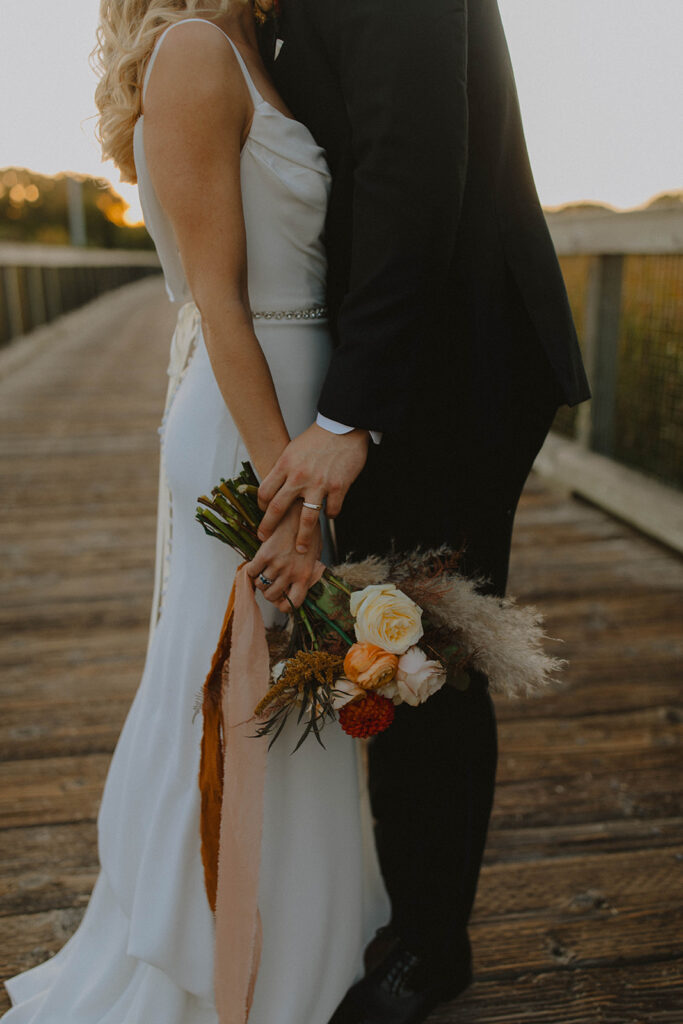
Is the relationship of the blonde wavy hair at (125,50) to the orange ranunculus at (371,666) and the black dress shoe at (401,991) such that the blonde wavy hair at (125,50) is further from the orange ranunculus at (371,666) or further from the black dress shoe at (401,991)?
the black dress shoe at (401,991)

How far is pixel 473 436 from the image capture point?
1223mm

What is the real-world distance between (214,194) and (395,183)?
0.23m

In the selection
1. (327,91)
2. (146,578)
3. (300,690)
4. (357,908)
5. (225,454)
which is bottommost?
(146,578)

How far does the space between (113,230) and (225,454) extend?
59692 millimetres

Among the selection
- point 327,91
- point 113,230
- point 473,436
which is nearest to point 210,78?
point 327,91

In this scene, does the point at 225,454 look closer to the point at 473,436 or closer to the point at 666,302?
the point at 473,436

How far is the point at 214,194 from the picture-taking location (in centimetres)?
108

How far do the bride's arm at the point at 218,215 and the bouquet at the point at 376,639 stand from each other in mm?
51

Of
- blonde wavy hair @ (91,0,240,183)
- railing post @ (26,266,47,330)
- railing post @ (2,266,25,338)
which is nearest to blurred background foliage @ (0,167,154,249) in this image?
railing post @ (26,266,47,330)

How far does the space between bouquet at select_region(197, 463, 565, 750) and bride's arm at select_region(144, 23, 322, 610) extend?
0.05 metres

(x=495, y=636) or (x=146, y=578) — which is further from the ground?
(x=495, y=636)

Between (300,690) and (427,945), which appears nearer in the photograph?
(300,690)

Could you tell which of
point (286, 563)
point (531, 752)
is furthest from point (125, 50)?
point (531, 752)

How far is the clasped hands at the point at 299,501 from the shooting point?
111 cm
